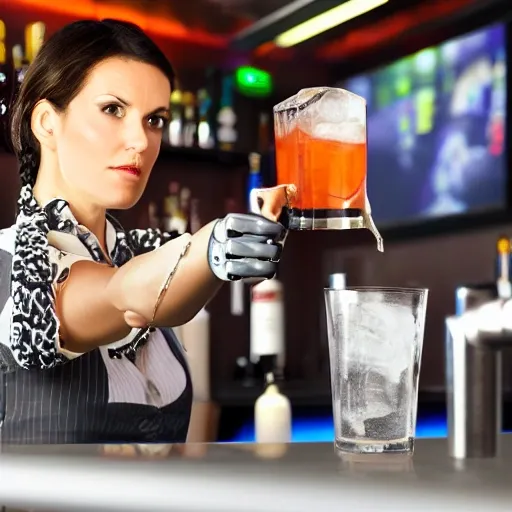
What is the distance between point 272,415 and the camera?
192 centimetres

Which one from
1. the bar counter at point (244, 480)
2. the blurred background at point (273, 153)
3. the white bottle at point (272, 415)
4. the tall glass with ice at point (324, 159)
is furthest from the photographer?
the white bottle at point (272, 415)

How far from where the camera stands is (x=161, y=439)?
5.47ft

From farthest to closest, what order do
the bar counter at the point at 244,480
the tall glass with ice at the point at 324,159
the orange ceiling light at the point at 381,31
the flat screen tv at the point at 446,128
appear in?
the flat screen tv at the point at 446,128 < the orange ceiling light at the point at 381,31 < the tall glass with ice at the point at 324,159 < the bar counter at the point at 244,480

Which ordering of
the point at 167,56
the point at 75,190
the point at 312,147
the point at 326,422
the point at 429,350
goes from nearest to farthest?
the point at 312,147, the point at 75,190, the point at 167,56, the point at 326,422, the point at 429,350

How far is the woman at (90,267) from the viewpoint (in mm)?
Result: 1562

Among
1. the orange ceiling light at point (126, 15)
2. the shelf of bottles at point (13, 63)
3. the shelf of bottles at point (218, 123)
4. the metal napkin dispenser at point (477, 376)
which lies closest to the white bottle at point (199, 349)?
the shelf of bottles at point (218, 123)

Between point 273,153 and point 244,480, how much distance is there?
1.07 meters

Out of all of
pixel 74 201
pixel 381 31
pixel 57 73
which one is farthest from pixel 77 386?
pixel 381 31

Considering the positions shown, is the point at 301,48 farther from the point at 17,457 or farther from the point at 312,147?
the point at 17,457

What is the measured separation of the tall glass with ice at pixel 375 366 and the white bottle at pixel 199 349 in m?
0.62

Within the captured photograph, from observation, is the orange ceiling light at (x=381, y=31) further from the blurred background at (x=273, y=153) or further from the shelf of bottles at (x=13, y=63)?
the shelf of bottles at (x=13, y=63)

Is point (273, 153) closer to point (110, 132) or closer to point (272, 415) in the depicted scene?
point (110, 132)

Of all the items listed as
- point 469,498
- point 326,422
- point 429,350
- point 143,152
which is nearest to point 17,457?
point 469,498

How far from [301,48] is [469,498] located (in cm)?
143
